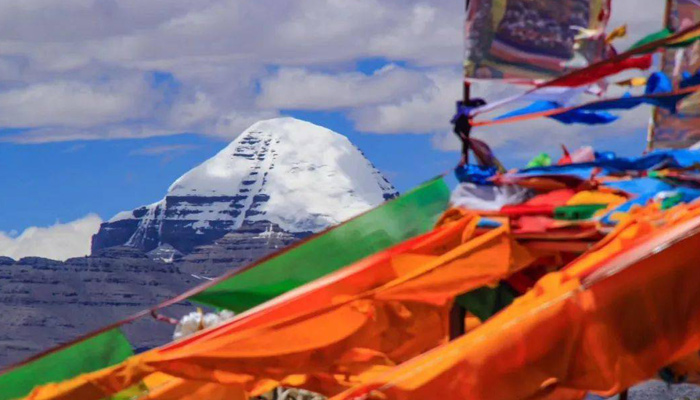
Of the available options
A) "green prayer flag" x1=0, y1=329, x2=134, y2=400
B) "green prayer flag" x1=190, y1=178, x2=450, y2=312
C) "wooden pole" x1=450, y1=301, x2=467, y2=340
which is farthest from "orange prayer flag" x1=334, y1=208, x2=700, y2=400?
"green prayer flag" x1=0, y1=329, x2=134, y2=400

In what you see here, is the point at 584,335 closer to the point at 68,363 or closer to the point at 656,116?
the point at 68,363

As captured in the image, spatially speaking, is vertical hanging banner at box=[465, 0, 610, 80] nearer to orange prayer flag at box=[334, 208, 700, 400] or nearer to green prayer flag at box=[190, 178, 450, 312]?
green prayer flag at box=[190, 178, 450, 312]

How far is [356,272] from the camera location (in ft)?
39.9

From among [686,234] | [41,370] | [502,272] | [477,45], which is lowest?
[41,370]

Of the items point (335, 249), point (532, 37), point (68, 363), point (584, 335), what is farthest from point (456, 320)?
point (584, 335)

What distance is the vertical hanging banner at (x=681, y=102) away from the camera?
1605cm

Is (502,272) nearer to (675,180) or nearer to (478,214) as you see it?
(478,214)

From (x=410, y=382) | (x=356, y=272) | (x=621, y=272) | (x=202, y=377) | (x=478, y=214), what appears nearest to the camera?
(x=410, y=382)

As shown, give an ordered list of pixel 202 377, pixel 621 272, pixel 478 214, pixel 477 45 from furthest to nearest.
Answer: pixel 477 45
pixel 478 214
pixel 202 377
pixel 621 272

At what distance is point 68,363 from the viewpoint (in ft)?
41.6

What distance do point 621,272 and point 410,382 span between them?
6.20ft

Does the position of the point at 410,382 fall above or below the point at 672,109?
below

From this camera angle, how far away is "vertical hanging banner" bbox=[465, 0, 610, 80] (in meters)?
14.5

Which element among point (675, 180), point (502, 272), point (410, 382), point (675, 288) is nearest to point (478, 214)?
point (502, 272)
